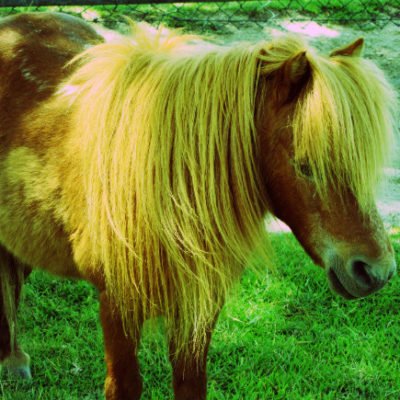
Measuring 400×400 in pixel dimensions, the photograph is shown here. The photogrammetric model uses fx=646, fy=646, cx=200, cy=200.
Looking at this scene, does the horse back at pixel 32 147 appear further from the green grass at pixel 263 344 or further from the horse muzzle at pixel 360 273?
the horse muzzle at pixel 360 273

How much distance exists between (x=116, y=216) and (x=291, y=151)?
2.14 ft

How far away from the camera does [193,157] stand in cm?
217

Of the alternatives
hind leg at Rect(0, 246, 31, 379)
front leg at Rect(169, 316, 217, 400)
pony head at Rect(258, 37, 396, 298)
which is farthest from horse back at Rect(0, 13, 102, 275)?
pony head at Rect(258, 37, 396, 298)

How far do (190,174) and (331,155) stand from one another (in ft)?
1.59

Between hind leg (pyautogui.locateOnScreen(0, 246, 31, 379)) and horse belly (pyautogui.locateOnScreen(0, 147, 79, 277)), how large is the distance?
469 mm

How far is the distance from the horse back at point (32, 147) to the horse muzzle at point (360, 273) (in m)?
1.10

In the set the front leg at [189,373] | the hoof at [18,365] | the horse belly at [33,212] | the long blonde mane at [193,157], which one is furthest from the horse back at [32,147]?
the hoof at [18,365]

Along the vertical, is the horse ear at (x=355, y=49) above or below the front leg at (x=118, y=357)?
above

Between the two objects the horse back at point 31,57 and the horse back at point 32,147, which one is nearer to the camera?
the horse back at point 32,147

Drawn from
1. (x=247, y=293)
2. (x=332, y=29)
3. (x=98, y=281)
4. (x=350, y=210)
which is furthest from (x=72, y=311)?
(x=332, y=29)

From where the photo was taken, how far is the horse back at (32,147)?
2590 mm

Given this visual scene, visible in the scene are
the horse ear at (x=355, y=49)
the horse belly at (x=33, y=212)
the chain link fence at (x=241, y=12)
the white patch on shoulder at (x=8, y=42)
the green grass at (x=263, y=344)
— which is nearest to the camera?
the horse ear at (x=355, y=49)

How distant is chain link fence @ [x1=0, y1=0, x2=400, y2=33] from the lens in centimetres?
678

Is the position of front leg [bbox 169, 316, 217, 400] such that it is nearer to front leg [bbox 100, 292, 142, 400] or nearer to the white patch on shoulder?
front leg [bbox 100, 292, 142, 400]
